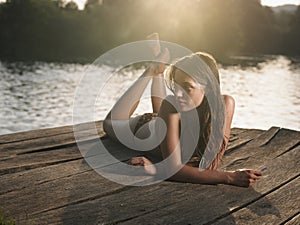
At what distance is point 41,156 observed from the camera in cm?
443

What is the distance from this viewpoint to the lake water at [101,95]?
17.5 metres

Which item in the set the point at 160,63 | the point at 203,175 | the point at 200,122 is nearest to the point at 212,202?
the point at 203,175

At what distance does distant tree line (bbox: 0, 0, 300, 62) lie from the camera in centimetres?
5259

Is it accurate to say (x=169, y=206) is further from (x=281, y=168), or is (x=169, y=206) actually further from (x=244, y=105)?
(x=244, y=105)

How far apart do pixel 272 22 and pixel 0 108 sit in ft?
169

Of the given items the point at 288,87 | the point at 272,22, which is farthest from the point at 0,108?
the point at 272,22

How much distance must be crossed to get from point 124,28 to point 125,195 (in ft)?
173

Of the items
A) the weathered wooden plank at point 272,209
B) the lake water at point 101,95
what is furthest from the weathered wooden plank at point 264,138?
the lake water at point 101,95

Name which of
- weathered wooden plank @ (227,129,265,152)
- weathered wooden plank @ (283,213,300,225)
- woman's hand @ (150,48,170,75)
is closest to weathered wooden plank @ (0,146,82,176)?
woman's hand @ (150,48,170,75)

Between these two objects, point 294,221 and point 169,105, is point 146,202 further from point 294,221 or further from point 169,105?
point 294,221

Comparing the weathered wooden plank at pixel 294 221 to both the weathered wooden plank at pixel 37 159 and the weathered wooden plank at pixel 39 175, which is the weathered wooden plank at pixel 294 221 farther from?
the weathered wooden plank at pixel 37 159

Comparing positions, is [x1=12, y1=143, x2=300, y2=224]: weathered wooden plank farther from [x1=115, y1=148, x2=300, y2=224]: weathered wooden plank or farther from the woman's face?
the woman's face

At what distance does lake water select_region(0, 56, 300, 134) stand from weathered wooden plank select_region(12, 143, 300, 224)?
40.6 ft

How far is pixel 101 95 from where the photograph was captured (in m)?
24.8
